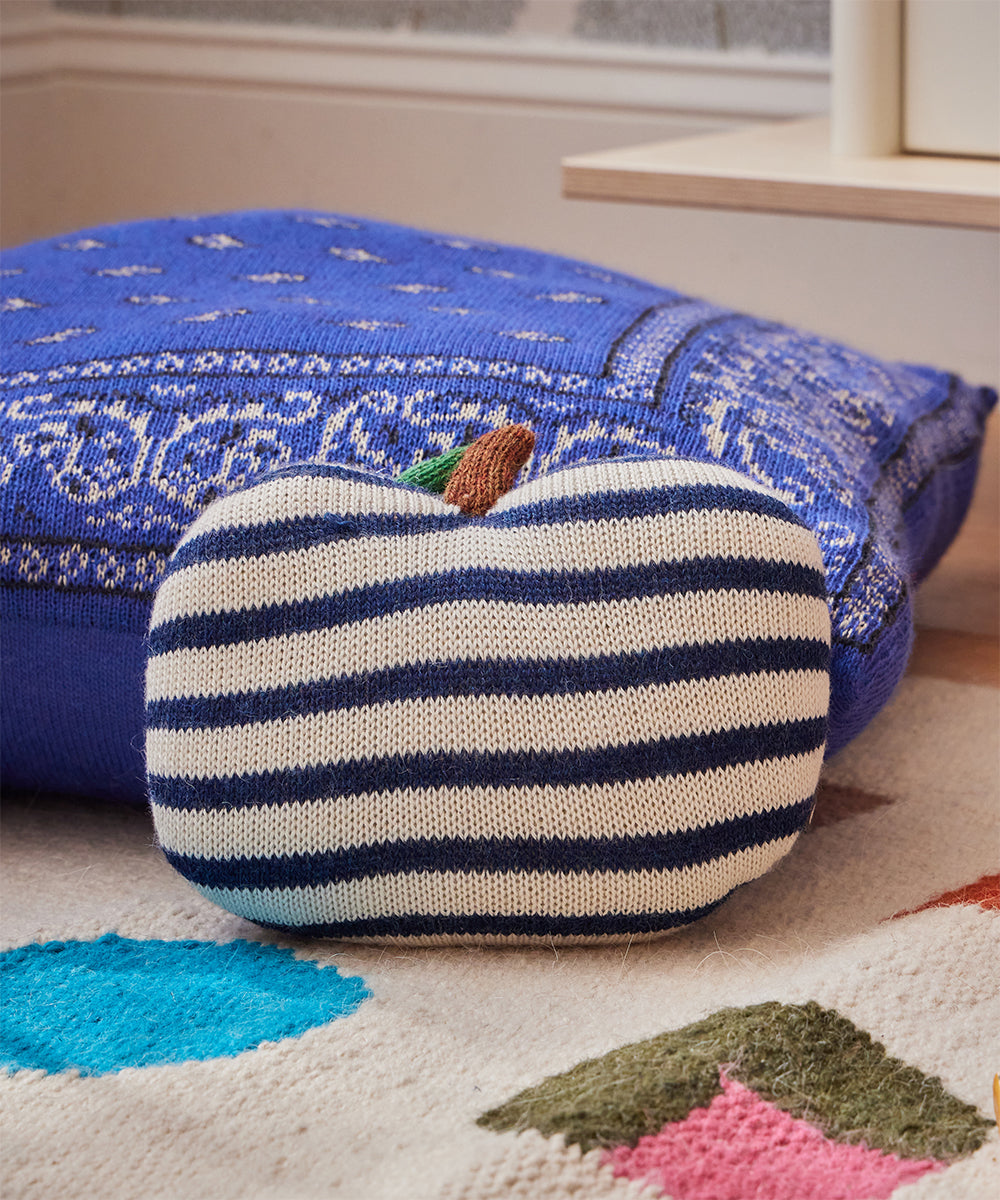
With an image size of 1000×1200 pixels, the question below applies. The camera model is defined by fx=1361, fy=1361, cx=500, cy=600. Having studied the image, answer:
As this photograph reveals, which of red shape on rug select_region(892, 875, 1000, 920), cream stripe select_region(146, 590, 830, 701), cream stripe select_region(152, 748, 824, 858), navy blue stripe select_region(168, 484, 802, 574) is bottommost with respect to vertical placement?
red shape on rug select_region(892, 875, 1000, 920)

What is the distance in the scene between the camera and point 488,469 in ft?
1.85

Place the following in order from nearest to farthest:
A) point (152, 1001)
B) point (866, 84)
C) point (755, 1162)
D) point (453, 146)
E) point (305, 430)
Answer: point (755, 1162) < point (152, 1001) < point (305, 430) < point (866, 84) < point (453, 146)

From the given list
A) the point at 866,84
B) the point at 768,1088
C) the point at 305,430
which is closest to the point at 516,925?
the point at 768,1088

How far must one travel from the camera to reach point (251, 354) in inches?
27.0

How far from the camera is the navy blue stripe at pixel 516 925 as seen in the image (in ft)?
1.70

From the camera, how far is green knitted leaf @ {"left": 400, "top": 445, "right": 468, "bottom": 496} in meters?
0.58

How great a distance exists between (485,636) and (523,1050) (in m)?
0.15

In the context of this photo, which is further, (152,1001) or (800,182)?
(800,182)

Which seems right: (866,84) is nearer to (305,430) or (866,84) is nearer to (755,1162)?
(305,430)

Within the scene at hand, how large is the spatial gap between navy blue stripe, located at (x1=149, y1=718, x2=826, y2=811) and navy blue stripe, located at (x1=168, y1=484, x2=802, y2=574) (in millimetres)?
84

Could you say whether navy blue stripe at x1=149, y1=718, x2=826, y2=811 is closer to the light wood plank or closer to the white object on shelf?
the light wood plank

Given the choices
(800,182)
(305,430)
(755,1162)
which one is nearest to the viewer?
(755,1162)

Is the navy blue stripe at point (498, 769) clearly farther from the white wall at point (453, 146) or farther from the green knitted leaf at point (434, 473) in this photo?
the white wall at point (453, 146)

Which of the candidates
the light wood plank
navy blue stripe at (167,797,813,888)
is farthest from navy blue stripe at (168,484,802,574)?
A: the light wood plank
